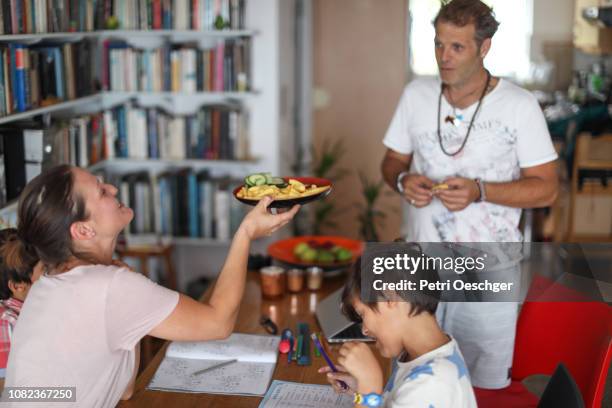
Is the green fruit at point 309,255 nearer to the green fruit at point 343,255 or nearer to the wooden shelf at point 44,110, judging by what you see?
the green fruit at point 343,255

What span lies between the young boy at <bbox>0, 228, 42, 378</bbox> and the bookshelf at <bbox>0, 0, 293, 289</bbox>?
1.87 metres

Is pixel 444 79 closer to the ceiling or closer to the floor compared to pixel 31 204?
closer to the ceiling

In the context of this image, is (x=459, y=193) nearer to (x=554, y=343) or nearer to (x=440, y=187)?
(x=440, y=187)

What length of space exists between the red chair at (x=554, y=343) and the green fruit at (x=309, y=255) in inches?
→ 27.2

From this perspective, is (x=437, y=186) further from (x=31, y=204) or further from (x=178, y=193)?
(x=178, y=193)

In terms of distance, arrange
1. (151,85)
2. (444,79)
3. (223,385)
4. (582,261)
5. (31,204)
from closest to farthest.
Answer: (31,204)
(223,385)
(444,79)
(582,261)
(151,85)

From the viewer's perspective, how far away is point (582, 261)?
221cm

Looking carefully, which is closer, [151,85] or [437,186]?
[437,186]

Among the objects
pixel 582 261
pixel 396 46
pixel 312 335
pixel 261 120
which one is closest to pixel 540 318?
pixel 582 261

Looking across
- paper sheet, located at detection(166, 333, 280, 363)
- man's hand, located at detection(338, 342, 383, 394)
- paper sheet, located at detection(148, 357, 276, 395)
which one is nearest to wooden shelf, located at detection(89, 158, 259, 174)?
paper sheet, located at detection(166, 333, 280, 363)

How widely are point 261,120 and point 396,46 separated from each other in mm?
1408

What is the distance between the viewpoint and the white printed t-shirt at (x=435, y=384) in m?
1.37

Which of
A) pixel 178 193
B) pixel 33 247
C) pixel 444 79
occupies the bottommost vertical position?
pixel 178 193

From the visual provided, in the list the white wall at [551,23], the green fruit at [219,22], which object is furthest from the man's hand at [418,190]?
the white wall at [551,23]
